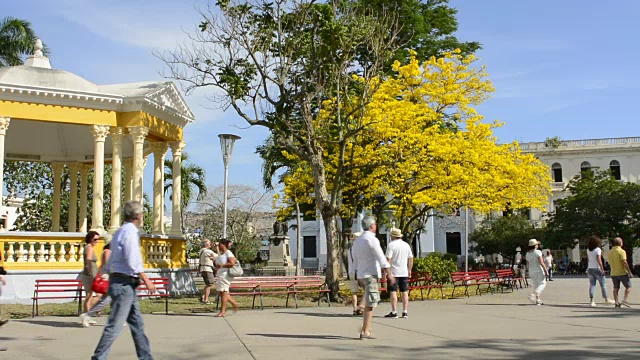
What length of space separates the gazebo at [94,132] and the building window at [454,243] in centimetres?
4080

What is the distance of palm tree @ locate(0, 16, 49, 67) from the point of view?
30822 mm

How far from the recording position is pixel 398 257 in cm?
1231

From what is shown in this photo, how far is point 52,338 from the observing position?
31.5 feet

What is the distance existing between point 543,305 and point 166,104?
12450 mm

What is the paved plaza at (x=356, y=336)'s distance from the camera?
7.77m

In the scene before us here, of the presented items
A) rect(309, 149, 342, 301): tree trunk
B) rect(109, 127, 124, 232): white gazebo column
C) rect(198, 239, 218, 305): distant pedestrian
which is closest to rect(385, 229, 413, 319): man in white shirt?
rect(309, 149, 342, 301): tree trunk

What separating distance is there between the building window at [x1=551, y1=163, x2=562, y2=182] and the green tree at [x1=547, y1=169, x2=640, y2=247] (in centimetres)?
1563

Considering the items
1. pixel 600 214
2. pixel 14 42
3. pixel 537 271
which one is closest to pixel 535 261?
pixel 537 271

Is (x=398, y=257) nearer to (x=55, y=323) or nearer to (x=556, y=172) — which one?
(x=55, y=323)

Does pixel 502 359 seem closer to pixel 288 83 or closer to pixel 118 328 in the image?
pixel 118 328

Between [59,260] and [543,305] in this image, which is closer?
[543,305]

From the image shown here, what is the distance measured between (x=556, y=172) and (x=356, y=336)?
57.8 meters

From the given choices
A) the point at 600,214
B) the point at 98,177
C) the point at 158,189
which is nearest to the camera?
the point at 98,177

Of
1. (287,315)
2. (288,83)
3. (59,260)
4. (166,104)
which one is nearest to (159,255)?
(59,260)
